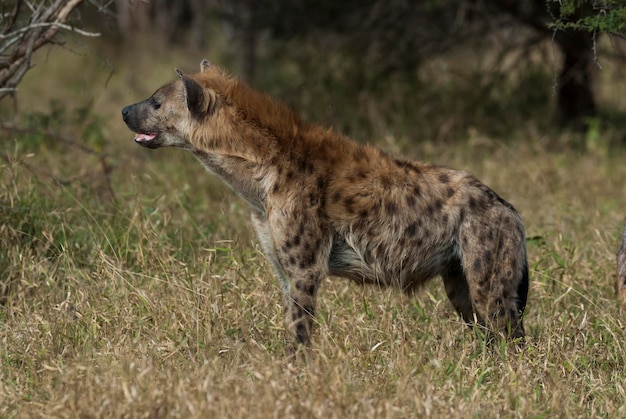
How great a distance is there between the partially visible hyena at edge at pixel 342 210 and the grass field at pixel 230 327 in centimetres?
20

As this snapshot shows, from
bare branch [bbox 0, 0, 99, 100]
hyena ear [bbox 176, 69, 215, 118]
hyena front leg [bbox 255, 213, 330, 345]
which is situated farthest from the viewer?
bare branch [bbox 0, 0, 99, 100]

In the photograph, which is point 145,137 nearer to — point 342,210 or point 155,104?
point 155,104

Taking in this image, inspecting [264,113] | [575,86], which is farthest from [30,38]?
[575,86]

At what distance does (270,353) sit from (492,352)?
3.03ft

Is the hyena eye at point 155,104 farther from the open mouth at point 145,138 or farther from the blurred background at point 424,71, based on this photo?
the blurred background at point 424,71

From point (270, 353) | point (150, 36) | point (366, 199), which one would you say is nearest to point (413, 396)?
point (270, 353)

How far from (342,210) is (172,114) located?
33.1 inches

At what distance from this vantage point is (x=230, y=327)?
4461 millimetres

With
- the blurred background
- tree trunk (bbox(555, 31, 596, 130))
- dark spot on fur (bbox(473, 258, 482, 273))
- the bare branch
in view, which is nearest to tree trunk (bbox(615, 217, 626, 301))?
dark spot on fur (bbox(473, 258, 482, 273))

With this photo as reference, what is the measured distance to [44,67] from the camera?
13.5 metres

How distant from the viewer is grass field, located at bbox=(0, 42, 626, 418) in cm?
361

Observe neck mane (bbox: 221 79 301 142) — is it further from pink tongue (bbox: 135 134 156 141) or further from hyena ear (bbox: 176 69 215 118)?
pink tongue (bbox: 135 134 156 141)

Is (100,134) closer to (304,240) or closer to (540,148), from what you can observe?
(540,148)

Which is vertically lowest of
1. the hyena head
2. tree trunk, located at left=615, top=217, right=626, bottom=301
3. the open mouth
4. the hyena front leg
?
tree trunk, located at left=615, top=217, right=626, bottom=301
